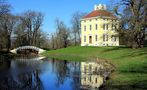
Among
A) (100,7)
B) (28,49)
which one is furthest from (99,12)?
(28,49)

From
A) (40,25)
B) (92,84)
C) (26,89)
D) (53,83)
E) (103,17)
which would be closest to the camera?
(26,89)

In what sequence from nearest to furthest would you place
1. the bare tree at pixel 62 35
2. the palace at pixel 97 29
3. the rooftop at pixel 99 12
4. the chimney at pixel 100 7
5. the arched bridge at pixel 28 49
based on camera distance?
the rooftop at pixel 99 12 → the palace at pixel 97 29 → the arched bridge at pixel 28 49 → the chimney at pixel 100 7 → the bare tree at pixel 62 35

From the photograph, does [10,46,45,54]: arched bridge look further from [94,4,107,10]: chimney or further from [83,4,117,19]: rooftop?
[94,4,107,10]: chimney

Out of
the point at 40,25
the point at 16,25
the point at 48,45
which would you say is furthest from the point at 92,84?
the point at 48,45

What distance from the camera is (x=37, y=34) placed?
106 meters

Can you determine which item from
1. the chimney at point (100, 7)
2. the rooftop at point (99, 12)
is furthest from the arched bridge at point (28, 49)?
the chimney at point (100, 7)

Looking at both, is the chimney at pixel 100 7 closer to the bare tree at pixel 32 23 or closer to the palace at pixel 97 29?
the palace at pixel 97 29

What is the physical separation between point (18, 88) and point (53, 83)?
348 cm

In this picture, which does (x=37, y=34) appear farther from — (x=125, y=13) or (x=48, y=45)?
(x=125, y=13)

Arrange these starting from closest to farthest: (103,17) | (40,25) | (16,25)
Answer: (103,17) < (16,25) < (40,25)

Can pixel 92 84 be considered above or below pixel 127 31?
below

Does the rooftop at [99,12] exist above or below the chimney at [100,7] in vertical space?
below

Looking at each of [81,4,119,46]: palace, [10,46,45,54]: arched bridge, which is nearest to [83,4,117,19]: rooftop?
[81,4,119,46]: palace

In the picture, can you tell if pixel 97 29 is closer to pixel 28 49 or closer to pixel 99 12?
pixel 99 12
